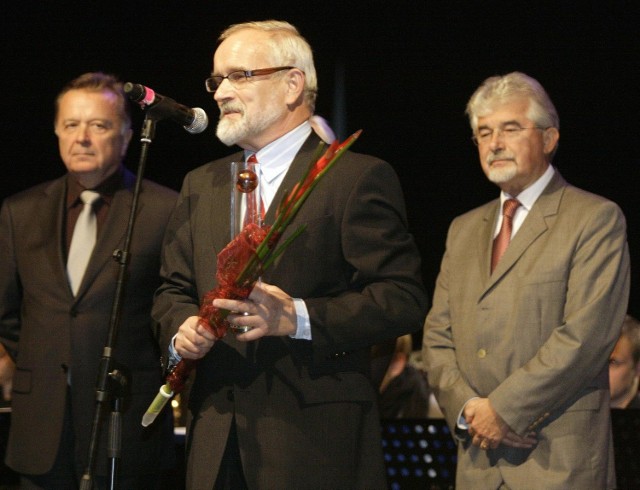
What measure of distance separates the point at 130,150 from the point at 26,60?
0.90 m

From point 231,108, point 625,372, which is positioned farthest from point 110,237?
point 625,372

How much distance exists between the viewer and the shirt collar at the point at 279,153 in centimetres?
280

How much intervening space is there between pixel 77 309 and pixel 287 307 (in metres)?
1.24

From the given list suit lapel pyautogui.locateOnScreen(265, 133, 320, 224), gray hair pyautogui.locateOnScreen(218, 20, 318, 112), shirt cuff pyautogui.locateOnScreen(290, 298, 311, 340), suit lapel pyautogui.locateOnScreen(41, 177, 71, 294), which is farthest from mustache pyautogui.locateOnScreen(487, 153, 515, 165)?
suit lapel pyautogui.locateOnScreen(41, 177, 71, 294)

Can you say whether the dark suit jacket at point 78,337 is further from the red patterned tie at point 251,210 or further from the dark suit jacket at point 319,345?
the red patterned tie at point 251,210

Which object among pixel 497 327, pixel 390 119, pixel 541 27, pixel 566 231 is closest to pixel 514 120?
pixel 566 231

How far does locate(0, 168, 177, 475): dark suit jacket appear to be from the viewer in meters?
3.33

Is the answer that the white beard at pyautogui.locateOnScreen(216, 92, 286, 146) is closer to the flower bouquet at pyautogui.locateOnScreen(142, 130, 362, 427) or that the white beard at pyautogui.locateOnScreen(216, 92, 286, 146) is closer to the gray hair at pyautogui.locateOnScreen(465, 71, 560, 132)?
the flower bouquet at pyautogui.locateOnScreen(142, 130, 362, 427)

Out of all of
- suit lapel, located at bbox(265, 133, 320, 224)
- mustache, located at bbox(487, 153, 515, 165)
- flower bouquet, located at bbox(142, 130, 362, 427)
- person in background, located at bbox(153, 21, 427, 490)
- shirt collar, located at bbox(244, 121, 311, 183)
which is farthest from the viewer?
mustache, located at bbox(487, 153, 515, 165)

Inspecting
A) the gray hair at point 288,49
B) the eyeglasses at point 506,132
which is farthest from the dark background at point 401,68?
the gray hair at point 288,49

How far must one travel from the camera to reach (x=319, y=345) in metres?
2.51

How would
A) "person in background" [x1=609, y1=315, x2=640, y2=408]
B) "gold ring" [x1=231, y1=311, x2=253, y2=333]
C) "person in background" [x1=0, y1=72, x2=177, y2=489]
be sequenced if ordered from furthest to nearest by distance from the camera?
"person in background" [x1=609, y1=315, x2=640, y2=408] < "person in background" [x1=0, y1=72, x2=177, y2=489] < "gold ring" [x1=231, y1=311, x2=253, y2=333]

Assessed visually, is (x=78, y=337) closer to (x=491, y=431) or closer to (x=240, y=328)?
(x=240, y=328)

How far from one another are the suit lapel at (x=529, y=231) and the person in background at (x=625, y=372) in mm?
1467
